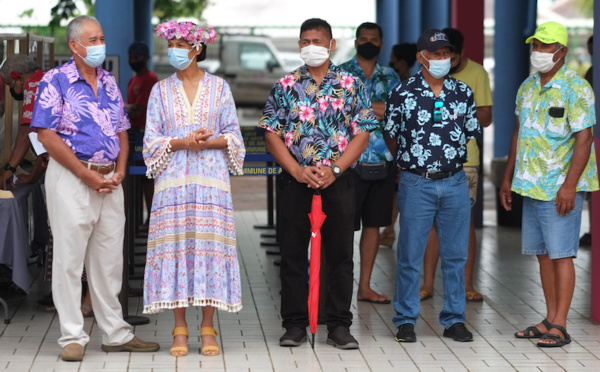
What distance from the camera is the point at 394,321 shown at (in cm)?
703

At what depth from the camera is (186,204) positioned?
6344mm

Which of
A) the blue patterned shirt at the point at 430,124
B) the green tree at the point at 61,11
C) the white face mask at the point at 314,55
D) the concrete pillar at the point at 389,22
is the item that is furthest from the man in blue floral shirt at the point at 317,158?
the concrete pillar at the point at 389,22

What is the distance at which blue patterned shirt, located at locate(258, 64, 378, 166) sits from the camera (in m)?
6.49

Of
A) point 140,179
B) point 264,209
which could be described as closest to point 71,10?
point 140,179

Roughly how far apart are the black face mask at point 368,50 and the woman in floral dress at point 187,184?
5.56ft

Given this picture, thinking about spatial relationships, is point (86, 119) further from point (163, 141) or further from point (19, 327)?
point (19, 327)

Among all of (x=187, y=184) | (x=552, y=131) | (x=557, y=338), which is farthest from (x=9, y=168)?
(x=557, y=338)

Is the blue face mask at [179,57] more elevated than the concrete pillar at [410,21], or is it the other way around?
the concrete pillar at [410,21]

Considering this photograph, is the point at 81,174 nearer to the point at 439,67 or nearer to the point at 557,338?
the point at 439,67

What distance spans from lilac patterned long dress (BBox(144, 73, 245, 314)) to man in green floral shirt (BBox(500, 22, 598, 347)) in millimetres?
1817

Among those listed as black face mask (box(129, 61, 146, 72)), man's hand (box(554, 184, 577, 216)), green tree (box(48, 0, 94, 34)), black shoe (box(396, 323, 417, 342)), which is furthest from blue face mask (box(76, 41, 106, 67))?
green tree (box(48, 0, 94, 34))

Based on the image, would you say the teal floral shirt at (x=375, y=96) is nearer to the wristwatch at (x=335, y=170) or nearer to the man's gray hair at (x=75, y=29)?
the wristwatch at (x=335, y=170)

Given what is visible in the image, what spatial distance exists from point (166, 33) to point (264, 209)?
8.32m

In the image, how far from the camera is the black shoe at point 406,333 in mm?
6844
